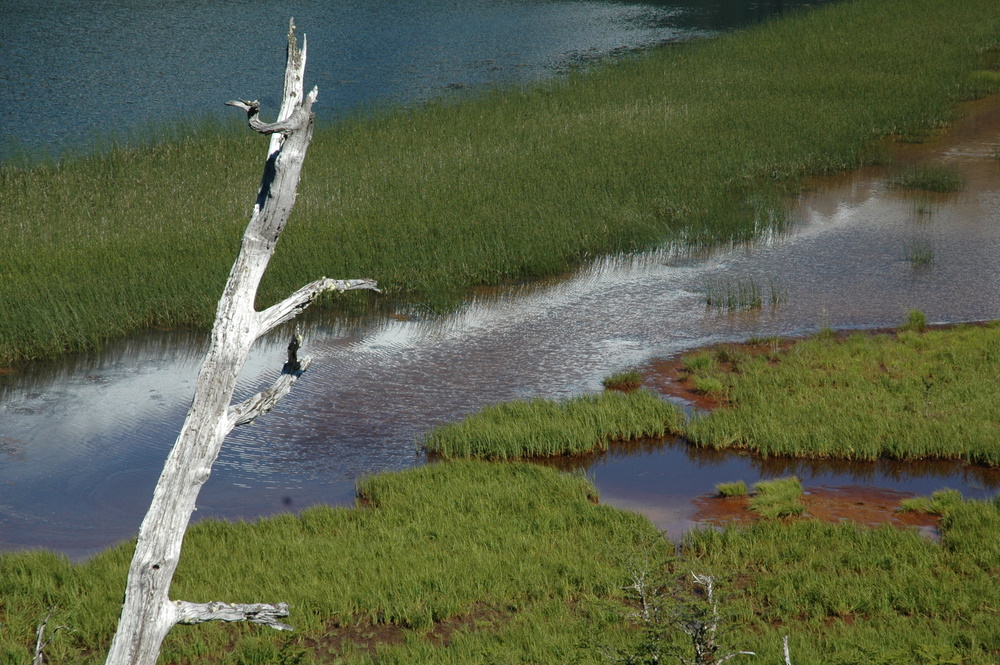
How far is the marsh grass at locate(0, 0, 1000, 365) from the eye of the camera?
14.6m

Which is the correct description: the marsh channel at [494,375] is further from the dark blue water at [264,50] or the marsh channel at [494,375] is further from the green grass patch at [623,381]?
the dark blue water at [264,50]

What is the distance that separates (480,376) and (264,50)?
24.4 m

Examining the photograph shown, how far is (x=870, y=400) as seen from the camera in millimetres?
10773

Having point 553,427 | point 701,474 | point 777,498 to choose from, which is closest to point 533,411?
point 553,427

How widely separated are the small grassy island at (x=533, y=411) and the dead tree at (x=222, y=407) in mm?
2150

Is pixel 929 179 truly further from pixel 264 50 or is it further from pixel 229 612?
pixel 264 50

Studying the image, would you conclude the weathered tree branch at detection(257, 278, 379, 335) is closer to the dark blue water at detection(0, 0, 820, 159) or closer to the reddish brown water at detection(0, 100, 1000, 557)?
the reddish brown water at detection(0, 100, 1000, 557)

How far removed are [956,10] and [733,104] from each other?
1595 cm

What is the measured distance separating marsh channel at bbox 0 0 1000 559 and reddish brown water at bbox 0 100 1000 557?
0.03m

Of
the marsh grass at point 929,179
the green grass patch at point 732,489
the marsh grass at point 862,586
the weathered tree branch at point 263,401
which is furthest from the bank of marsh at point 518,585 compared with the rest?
the marsh grass at point 929,179

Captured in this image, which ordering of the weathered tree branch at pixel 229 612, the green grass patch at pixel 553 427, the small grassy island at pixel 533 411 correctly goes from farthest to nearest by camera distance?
the green grass patch at pixel 553 427, the small grassy island at pixel 533 411, the weathered tree branch at pixel 229 612

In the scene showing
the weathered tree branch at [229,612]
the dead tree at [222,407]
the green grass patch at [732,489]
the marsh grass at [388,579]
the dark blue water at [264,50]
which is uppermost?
the dark blue water at [264,50]

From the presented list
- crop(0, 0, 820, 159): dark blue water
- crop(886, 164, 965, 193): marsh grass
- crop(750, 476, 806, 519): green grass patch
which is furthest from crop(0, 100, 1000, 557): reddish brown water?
crop(0, 0, 820, 159): dark blue water

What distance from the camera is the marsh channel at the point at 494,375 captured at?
9.43 meters
